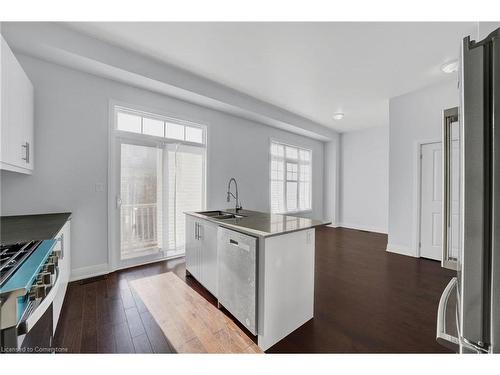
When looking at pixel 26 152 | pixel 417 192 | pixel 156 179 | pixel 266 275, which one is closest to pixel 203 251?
pixel 266 275

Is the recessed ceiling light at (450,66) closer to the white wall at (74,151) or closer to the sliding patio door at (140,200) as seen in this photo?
the white wall at (74,151)

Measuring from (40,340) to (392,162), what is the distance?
504 cm

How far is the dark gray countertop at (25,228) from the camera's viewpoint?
56.1 inches

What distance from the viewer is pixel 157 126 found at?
10.8 feet

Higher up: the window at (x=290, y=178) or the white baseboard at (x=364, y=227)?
the window at (x=290, y=178)

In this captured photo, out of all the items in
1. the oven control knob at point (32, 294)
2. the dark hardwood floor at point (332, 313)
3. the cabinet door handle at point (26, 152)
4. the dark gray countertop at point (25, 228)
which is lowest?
the dark hardwood floor at point (332, 313)

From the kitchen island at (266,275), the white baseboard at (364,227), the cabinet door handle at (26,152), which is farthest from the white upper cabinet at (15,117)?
the white baseboard at (364,227)

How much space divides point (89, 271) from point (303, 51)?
3983 mm

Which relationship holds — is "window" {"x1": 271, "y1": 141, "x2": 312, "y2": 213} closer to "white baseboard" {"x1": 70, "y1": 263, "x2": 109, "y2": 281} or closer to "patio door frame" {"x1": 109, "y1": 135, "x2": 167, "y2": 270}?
"patio door frame" {"x1": 109, "y1": 135, "x2": 167, "y2": 270}

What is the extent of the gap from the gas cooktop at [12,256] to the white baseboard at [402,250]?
16.2 feet

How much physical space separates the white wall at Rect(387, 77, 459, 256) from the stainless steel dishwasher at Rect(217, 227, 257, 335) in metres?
3.60

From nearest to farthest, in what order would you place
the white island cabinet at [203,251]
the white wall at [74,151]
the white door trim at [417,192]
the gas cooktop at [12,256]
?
the gas cooktop at [12,256], the white island cabinet at [203,251], the white wall at [74,151], the white door trim at [417,192]

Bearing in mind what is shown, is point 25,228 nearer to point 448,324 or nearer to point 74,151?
point 74,151

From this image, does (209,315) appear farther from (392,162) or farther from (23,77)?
(392,162)
